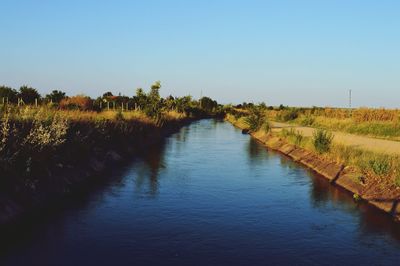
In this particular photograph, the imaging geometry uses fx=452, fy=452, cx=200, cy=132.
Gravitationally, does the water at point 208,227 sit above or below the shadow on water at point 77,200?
below

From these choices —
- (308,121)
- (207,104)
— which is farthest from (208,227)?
(207,104)

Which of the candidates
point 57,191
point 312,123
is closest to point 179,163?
point 57,191

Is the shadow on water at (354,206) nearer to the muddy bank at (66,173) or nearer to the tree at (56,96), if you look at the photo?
the muddy bank at (66,173)

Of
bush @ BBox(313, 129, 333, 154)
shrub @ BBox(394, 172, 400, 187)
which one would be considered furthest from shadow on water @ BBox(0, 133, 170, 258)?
bush @ BBox(313, 129, 333, 154)

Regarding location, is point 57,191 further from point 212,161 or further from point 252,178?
point 212,161

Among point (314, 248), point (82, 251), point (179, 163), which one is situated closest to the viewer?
point (82, 251)

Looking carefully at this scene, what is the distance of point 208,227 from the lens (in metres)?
14.1

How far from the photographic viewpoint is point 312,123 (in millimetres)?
61750

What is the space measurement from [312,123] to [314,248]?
51055 millimetres

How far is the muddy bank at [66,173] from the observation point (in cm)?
1381

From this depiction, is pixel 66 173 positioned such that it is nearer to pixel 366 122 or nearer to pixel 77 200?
pixel 77 200

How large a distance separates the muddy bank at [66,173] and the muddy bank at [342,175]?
1149cm

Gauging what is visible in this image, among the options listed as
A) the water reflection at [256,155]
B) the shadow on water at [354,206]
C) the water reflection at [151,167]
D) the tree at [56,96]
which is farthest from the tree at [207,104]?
the shadow on water at [354,206]

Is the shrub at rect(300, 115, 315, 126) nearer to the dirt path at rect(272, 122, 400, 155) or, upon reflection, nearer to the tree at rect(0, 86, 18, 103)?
the dirt path at rect(272, 122, 400, 155)
